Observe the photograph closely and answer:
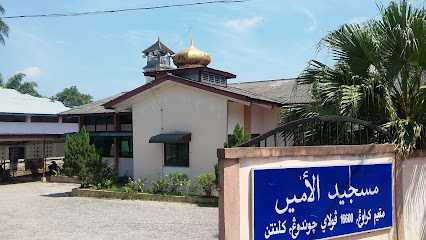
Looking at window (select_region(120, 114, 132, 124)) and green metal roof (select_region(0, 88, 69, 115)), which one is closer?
window (select_region(120, 114, 132, 124))

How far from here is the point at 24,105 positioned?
28.1 meters

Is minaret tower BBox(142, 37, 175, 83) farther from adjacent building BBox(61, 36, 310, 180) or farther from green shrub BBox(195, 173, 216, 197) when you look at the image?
green shrub BBox(195, 173, 216, 197)

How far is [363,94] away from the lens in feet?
24.4

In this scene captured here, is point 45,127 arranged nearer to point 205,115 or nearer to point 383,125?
point 205,115

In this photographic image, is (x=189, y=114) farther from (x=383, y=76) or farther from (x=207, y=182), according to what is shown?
(x=383, y=76)

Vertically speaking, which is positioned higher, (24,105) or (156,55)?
(156,55)

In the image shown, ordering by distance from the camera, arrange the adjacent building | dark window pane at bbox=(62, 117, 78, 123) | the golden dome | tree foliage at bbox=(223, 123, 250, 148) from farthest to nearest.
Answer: dark window pane at bbox=(62, 117, 78, 123)
the golden dome
the adjacent building
tree foliage at bbox=(223, 123, 250, 148)

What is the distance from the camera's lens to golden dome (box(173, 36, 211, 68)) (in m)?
21.0

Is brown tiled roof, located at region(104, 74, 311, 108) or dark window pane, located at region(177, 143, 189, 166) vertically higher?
brown tiled roof, located at region(104, 74, 311, 108)

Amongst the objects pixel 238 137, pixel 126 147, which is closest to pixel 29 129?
pixel 126 147

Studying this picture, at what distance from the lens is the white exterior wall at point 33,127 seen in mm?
23947

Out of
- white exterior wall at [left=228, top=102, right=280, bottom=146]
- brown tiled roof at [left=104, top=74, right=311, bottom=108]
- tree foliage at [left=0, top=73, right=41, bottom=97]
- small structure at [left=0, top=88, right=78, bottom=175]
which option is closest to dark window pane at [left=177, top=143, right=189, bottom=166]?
white exterior wall at [left=228, top=102, right=280, bottom=146]

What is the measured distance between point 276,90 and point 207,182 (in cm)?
789

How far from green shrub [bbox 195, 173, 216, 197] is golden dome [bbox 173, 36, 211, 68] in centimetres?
737
